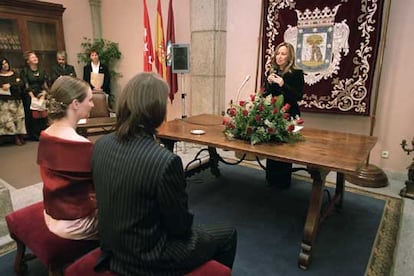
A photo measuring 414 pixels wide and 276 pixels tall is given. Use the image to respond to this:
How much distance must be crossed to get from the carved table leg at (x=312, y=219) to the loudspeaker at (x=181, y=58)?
250 cm

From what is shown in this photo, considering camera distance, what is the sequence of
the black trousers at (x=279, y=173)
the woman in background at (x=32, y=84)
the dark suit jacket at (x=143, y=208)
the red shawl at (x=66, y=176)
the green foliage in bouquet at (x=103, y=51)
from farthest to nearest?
the green foliage in bouquet at (x=103, y=51) → the woman in background at (x=32, y=84) → the black trousers at (x=279, y=173) → the red shawl at (x=66, y=176) → the dark suit jacket at (x=143, y=208)

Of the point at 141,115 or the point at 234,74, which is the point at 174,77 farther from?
the point at 141,115

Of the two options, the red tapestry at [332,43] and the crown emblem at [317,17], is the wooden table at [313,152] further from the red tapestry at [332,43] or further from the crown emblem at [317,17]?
the crown emblem at [317,17]

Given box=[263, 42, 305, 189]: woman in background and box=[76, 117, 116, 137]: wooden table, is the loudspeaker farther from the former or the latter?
box=[263, 42, 305, 189]: woman in background

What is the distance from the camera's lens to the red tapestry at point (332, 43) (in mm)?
3051

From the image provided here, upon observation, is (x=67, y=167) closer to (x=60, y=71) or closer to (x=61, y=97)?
(x=61, y=97)

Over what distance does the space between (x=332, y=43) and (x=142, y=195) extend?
3.01 metres

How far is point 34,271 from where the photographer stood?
1.74 m

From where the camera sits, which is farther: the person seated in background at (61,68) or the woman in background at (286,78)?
the person seated in background at (61,68)

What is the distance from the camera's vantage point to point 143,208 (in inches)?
39.1

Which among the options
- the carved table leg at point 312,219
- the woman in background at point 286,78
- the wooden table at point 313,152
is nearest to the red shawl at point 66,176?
the wooden table at point 313,152

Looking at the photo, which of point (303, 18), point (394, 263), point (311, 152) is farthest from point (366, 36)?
point (394, 263)

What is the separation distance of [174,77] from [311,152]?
302 centimetres

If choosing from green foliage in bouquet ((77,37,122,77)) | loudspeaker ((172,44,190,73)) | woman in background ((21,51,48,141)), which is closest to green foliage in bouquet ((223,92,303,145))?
loudspeaker ((172,44,190,73))
